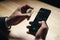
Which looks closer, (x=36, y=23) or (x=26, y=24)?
(x=36, y=23)

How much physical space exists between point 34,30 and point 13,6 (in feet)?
1.43

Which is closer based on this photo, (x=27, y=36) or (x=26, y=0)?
(x=27, y=36)

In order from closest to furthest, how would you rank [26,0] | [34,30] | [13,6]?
1. [34,30]
2. [13,6]
3. [26,0]

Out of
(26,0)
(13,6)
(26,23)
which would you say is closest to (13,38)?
(26,23)

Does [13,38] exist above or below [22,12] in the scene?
below

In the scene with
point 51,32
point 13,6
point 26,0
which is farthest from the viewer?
point 26,0

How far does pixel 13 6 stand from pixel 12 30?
0.33 m

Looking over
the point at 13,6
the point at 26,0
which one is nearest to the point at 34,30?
the point at 13,6

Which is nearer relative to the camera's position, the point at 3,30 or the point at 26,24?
the point at 3,30

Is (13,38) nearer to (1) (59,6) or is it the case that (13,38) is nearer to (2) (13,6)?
(2) (13,6)

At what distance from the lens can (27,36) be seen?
31.8 inches

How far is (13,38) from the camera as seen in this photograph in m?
0.79

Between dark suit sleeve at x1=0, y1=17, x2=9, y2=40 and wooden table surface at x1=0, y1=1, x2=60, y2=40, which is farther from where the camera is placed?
wooden table surface at x1=0, y1=1, x2=60, y2=40

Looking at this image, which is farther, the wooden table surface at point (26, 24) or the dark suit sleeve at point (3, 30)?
the wooden table surface at point (26, 24)
